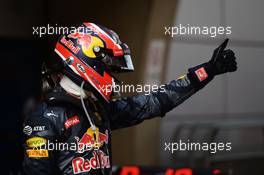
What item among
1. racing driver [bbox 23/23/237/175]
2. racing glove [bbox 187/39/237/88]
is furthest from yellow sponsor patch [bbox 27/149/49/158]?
racing glove [bbox 187/39/237/88]

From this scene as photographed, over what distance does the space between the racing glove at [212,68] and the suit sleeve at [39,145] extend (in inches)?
23.3

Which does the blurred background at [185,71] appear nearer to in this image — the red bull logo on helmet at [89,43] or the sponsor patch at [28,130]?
the red bull logo on helmet at [89,43]

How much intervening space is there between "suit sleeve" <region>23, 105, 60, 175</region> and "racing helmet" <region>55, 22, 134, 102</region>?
0.19 m

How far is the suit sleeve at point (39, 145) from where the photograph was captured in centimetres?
230

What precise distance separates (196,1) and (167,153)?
694 mm

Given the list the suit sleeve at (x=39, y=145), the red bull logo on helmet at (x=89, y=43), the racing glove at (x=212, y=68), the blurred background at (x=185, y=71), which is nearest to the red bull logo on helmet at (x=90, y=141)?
the suit sleeve at (x=39, y=145)

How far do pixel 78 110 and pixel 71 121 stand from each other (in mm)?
53

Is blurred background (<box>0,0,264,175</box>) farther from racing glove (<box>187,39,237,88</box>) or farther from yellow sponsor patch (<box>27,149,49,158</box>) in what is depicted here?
yellow sponsor patch (<box>27,149,49,158</box>)

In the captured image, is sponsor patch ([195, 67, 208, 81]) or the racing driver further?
sponsor patch ([195, 67, 208, 81])

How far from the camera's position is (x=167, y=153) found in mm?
3029

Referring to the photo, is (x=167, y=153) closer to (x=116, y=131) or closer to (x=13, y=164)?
(x=116, y=131)

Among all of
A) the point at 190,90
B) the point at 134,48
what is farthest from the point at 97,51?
the point at 134,48

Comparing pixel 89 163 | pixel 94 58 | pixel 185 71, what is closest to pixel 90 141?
pixel 89 163

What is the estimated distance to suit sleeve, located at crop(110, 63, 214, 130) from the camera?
258 cm
